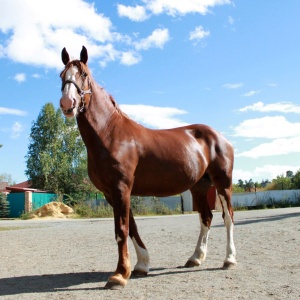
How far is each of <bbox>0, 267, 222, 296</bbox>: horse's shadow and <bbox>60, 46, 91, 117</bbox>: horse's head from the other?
2.17 m

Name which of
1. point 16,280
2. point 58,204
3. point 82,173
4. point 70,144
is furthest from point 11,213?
point 16,280

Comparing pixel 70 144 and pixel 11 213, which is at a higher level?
pixel 70 144

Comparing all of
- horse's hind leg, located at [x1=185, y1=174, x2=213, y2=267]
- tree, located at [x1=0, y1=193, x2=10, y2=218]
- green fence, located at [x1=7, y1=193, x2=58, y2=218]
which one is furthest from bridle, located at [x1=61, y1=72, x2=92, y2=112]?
tree, located at [x1=0, y1=193, x2=10, y2=218]

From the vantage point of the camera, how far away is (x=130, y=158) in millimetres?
5383

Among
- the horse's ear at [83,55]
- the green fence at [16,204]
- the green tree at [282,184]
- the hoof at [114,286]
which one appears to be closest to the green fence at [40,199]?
the green fence at [16,204]

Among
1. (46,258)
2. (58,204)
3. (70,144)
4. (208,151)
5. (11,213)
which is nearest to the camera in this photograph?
(208,151)

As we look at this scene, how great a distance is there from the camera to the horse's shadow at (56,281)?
5043 mm

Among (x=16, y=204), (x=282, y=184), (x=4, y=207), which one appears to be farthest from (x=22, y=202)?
(x=282, y=184)

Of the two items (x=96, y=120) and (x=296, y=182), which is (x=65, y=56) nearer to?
(x=96, y=120)

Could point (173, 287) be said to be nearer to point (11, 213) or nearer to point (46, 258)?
point (46, 258)

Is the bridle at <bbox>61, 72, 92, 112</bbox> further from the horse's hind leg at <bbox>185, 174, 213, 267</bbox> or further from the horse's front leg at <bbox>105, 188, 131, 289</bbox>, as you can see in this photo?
the horse's hind leg at <bbox>185, 174, 213, 267</bbox>

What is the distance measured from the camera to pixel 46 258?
26.3 ft

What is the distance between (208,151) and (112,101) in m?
1.73

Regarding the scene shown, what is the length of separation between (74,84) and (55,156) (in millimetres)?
50314
